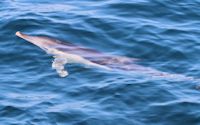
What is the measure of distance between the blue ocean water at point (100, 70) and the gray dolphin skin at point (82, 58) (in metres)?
0.18

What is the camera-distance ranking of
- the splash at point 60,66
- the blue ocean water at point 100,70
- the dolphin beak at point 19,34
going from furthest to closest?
1. the dolphin beak at point 19,34
2. the splash at point 60,66
3. the blue ocean water at point 100,70

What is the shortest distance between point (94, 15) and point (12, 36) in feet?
7.49

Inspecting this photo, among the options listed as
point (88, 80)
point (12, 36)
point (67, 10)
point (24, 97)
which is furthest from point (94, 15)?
point (24, 97)

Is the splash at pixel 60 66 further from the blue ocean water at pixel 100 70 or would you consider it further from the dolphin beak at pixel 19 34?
the dolphin beak at pixel 19 34

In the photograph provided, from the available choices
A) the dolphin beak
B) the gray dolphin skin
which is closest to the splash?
the gray dolphin skin

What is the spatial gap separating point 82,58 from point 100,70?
0.70 meters

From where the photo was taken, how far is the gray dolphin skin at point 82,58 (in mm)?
11812

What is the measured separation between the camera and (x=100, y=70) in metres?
12.0

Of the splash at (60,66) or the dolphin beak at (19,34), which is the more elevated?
the dolphin beak at (19,34)

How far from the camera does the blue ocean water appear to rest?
33.4 feet

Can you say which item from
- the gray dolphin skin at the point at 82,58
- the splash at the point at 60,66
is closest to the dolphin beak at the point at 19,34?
the gray dolphin skin at the point at 82,58

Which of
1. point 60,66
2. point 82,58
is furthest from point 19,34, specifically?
point 60,66

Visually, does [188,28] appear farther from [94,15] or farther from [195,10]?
[94,15]

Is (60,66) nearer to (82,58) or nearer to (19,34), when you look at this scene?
(82,58)
